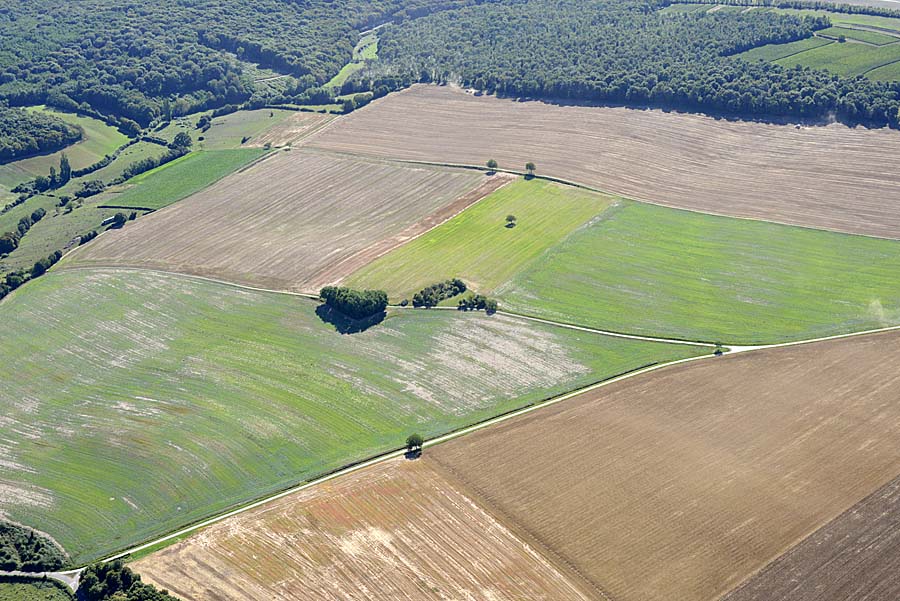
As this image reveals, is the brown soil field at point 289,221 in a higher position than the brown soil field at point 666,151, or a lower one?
lower

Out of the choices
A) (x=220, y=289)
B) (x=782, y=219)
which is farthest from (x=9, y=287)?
(x=782, y=219)

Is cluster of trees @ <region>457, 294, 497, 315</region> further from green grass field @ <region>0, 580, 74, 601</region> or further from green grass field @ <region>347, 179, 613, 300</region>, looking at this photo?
green grass field @ <region>0, 580, 74, 601</region>

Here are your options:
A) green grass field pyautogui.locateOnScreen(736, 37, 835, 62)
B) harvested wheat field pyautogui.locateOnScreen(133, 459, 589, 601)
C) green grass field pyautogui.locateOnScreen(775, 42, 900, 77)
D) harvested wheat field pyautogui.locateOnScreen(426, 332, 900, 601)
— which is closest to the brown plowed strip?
harvested wheat field pyautogui.locateOnScreen(426, 332, 900, 601)

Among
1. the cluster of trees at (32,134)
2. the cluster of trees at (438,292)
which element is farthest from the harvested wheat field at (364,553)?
the cluster of trees at (32,134)

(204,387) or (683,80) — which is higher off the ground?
(683,80)

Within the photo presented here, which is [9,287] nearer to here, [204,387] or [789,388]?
[204,387]

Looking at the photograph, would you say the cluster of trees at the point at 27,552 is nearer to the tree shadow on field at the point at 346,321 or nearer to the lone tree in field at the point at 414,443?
the lone tree in field at the point at 414,443

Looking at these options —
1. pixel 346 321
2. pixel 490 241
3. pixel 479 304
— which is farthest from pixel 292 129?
pixel 479 304
